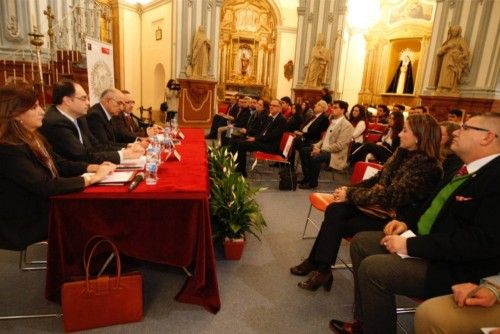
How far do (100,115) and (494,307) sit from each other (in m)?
3.28

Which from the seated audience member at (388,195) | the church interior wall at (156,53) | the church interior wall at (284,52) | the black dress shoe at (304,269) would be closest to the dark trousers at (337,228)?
the seated audience member at (388,195)

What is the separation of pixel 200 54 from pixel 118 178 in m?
7.52

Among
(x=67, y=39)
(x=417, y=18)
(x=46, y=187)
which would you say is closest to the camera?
(x=46, y=187)

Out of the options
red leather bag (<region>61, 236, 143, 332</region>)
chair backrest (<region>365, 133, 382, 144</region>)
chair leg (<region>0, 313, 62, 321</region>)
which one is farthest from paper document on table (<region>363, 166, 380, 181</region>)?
chair backrest (<region>365, 133, 382, 144</region>)

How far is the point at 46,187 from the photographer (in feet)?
5.50

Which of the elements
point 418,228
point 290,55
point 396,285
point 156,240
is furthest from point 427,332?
point 290,55

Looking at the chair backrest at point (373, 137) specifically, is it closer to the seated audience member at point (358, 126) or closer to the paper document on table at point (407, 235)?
the seated audience member at point (358, 126)

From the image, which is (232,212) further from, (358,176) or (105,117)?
(105,117)

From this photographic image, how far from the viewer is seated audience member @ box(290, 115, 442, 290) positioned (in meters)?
2.05

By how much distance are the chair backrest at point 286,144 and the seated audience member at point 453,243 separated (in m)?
2.83

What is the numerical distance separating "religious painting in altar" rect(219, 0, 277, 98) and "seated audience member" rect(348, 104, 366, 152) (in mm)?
6710

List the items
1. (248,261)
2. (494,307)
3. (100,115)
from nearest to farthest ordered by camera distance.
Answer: (494,307)
(248,261)
(100,115)

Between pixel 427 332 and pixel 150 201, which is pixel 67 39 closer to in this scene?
pixel 150 201

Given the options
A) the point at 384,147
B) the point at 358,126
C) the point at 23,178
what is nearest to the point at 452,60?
the point at 358,126
